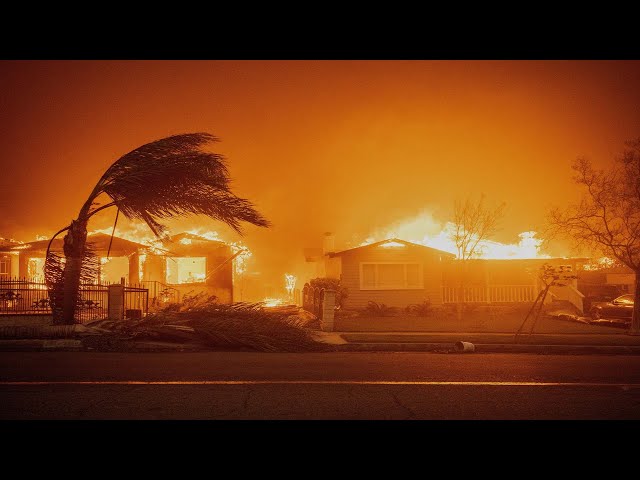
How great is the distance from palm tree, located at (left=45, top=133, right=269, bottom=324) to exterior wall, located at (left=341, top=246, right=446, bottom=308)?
36.0 ft

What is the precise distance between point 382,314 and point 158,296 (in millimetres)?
10046

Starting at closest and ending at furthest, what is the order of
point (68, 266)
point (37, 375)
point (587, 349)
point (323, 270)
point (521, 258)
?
1. point (37, 375)
2. point (587, 349)
3. point (68, 266)
4. point (521, 258)
5. point (323, 270)

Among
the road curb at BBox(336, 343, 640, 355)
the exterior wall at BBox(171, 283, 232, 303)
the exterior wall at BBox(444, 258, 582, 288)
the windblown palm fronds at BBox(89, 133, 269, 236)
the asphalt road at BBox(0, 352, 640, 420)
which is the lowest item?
the road curb at BBox(336, 343, 640, 355)

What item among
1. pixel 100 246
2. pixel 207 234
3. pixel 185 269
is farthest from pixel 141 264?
pixel 207 234

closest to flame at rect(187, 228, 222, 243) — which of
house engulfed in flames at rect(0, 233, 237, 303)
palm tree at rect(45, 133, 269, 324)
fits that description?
house engulfed in flames at rect(0, 233, 237, 303)

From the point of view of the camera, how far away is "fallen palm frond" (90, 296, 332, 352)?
39.8ft

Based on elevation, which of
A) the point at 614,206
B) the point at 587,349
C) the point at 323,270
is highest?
Answer: the point at 614,206

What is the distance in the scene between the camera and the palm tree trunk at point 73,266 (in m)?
13.9

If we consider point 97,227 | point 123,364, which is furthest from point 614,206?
point 97,227

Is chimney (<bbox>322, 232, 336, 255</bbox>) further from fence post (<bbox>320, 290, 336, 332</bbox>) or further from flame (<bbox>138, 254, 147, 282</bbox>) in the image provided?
fence post (<bbox>320, 290, 336, 332</bbox>)

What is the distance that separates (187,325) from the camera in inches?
518

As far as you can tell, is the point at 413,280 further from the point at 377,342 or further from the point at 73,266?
the point at 73,266

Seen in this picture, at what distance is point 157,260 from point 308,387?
21.7 meters
